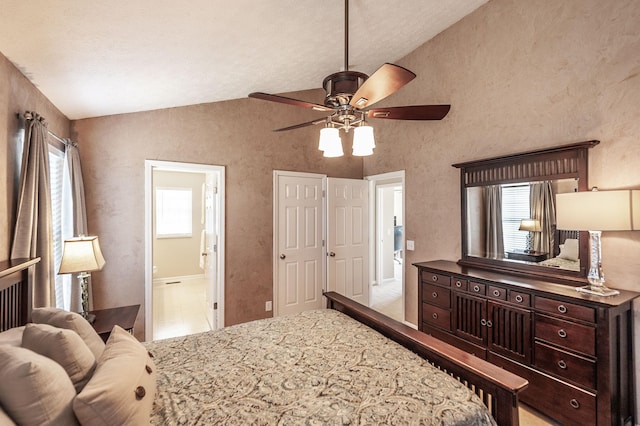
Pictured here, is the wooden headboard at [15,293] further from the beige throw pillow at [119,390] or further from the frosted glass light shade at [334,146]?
the frosted glass light shade at [334,146]

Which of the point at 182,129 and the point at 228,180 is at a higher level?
the point at 182,129

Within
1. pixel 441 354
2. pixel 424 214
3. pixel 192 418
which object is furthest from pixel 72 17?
pixel 424 214

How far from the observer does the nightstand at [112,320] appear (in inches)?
90.6

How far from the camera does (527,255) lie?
8.70ft

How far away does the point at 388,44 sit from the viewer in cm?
328

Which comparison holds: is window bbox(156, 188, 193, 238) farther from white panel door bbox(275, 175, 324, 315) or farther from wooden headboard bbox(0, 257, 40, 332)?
wooden headboard bbox(0, 257, 40, 332)

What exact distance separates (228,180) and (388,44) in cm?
239

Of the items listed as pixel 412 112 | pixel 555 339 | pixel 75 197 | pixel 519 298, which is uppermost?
pixel 412 112

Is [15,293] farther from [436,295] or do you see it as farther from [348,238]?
[348,238]

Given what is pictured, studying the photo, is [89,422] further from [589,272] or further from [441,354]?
[589,272]

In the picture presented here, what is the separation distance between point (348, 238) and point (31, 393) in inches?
148

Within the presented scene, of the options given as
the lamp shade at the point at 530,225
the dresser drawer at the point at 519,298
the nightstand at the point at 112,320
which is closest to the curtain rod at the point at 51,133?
the nightstand at the point at 112,320

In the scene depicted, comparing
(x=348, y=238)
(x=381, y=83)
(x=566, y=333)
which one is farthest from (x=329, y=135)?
(x=348, y=238)

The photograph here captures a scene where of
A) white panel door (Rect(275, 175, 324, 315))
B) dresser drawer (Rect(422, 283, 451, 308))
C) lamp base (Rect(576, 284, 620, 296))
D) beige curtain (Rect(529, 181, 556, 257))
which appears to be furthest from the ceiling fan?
white panel door (Rect(275, 175, 324, 315))
